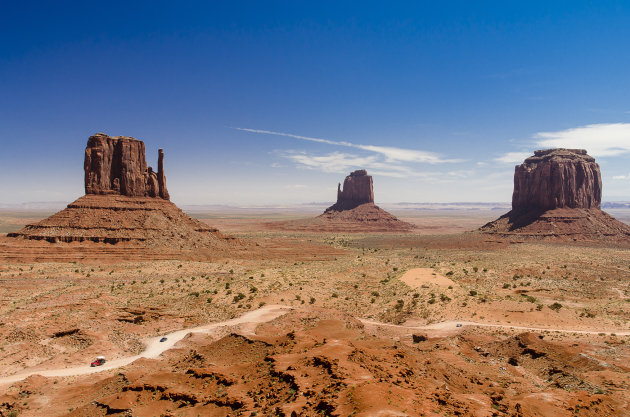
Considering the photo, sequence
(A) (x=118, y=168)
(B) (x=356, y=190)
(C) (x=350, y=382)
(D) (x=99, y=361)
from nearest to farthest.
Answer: (C) (x=350, y=382)
(D) (x=99, y=361)
(A) (x=118, y=168)
(B) (x=356, y=190)

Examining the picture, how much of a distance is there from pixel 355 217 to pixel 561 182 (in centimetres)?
8060

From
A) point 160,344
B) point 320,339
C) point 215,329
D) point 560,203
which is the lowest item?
point 160,344

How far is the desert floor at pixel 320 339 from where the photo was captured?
14.4 meters

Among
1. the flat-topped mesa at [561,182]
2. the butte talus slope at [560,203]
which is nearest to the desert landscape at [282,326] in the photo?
the butte talus slope at [560,203]

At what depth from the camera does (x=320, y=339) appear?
21.2 m

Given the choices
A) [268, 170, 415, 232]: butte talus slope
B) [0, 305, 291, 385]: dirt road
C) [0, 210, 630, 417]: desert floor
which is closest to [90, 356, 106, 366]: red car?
[0, 305, 291, 385]: dirt road

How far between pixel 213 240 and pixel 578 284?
2515 inches

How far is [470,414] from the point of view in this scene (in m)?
12.2

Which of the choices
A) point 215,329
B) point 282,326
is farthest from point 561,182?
point 215,329

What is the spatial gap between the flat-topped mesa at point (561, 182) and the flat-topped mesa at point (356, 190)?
71655 millimetres

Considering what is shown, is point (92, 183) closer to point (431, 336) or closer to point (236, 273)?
point (236, 273)

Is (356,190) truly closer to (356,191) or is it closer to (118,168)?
(356,191)

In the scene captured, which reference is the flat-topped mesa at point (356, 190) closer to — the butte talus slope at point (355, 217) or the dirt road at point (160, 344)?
the butte talus slope at point (355, 217)

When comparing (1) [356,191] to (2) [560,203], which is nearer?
(2) [560,203]
